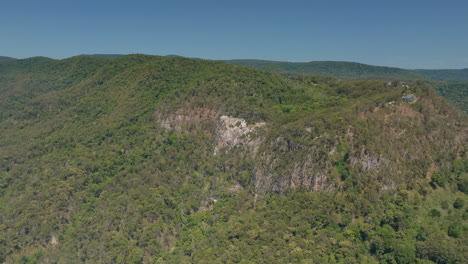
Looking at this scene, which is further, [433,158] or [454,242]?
[433,158]

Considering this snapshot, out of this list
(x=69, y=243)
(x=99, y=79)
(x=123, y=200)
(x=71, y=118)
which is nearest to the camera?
(x=69, y=243)

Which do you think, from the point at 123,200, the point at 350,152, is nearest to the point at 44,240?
the point at 123,200

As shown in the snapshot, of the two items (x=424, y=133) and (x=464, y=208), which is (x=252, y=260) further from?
(x=424, y=133)

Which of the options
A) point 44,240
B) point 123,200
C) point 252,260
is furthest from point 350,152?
point 44,240

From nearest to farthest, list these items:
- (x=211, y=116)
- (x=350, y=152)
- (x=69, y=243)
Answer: (x=350, y=152)
(x=69, y=243)
(x=211, y=116)

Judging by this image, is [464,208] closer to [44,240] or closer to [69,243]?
[69,243]

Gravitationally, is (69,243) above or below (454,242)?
below

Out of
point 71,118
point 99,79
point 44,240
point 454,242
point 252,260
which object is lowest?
point 44,240
